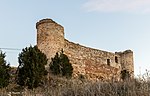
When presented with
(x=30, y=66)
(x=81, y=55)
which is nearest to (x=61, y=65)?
(x=30, y=66)

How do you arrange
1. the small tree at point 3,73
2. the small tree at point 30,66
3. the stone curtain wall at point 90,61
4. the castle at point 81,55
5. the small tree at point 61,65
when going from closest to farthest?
1. the small tree at point 3,73
2. the small tree at point 30,66
3. the small tree at point 61,65
4. the castle at point 81,55
5. the stone curtain wall at point 90,61

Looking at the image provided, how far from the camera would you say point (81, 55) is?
28.8 metres

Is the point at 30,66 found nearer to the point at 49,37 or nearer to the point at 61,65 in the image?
the point at 61,65

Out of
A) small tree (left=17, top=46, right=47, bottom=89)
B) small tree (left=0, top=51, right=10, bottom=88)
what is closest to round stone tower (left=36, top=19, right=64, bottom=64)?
small tree (left=17, top=46, right=47, bottom=89)

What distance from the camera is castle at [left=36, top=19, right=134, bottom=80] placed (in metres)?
25.3

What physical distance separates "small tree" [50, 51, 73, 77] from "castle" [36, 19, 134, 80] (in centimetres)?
63

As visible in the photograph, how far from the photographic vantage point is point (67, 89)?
8.09m

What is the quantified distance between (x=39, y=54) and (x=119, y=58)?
1474cm

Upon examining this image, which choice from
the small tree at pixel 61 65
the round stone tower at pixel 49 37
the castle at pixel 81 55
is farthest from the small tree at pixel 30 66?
the castle at pixel 81 55

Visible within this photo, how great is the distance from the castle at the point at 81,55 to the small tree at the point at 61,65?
63cm

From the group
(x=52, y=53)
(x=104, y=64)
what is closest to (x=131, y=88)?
(x=52, y=53)

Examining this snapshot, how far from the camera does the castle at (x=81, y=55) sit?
25.3 m

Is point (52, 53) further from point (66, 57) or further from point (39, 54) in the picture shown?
point (39, 54)

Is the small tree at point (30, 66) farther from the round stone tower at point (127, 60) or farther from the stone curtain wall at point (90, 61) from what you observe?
the round stone tower at point (127, 60)
